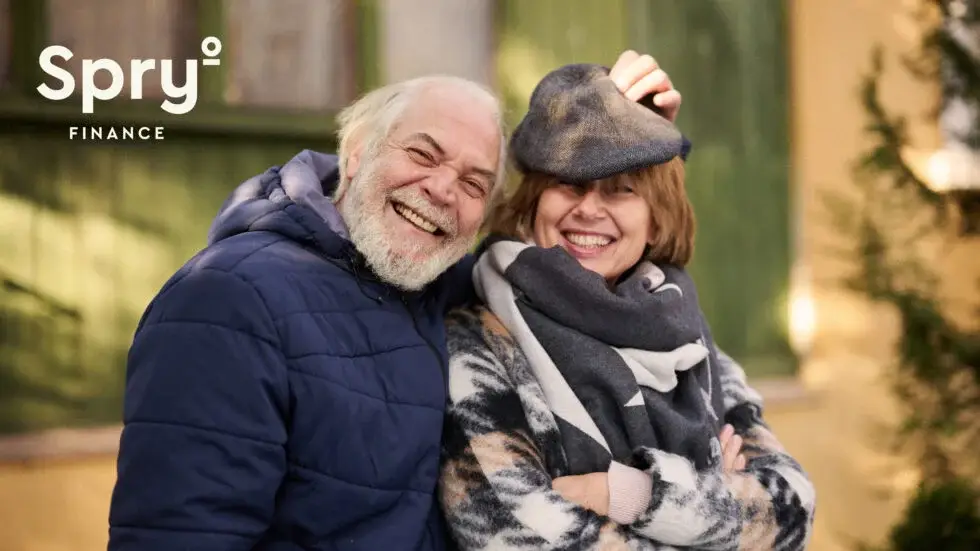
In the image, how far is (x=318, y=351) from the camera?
1.95 m

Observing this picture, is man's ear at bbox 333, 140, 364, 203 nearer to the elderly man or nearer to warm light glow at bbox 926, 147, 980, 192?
the elderly man

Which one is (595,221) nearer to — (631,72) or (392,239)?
(631,72)

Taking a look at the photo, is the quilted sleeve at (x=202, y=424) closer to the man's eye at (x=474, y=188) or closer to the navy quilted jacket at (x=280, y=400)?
the navy quilted jacket at (x=280, y=400)

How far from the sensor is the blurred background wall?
147 inches

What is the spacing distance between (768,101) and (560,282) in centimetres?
374

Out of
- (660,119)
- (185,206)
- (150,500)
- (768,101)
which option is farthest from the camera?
(768,101)

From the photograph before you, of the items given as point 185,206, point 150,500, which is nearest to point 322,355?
point 150,500

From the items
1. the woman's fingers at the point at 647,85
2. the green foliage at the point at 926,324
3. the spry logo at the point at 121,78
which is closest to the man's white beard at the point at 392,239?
the woman's fingers at the point at 647,85

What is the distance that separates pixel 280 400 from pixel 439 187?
2.01 feet

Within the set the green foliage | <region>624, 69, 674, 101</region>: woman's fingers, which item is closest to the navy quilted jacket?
<region>624, 69, 674, 101</region>: woman's fingers

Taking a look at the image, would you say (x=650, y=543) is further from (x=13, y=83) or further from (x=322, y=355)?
(x=13, y=83)

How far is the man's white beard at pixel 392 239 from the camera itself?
2.16 meters

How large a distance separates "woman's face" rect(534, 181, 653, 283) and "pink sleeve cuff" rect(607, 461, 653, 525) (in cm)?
49

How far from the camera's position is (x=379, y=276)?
2.17 meters
